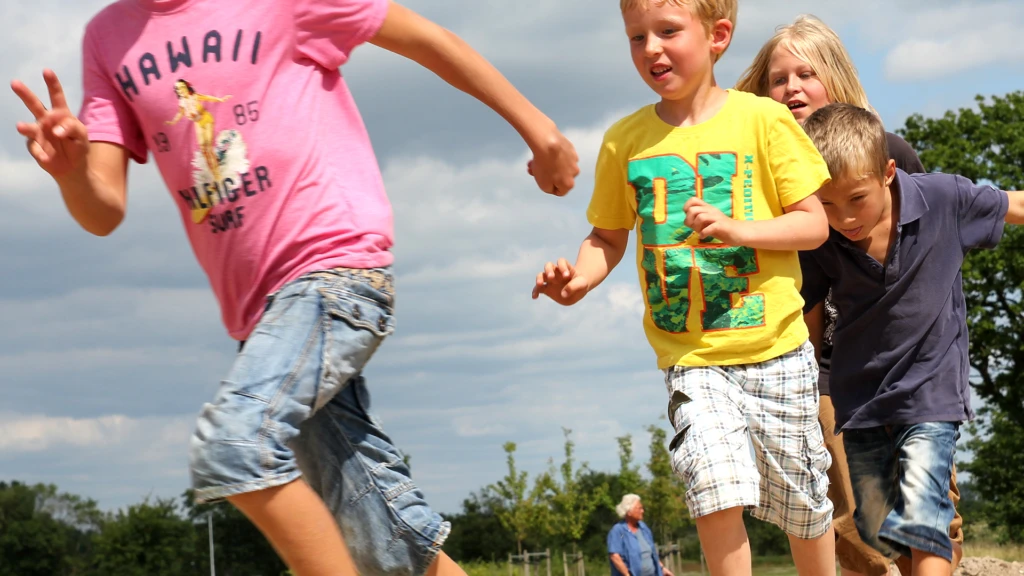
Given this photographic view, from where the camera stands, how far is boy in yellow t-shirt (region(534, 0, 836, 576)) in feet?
12.9

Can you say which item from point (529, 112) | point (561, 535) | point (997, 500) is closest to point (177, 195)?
point (529, 112)

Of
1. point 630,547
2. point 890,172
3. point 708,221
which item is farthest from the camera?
point 630,547

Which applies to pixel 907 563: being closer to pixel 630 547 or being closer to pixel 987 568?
pixel 987 568

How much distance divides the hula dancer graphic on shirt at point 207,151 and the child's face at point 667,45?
1.70m

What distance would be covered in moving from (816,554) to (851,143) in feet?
5.37

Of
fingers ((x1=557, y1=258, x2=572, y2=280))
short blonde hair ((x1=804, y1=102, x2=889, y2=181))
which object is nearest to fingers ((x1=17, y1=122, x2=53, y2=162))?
fingers ((x1=557, y1=258, x2=572, y2=280))

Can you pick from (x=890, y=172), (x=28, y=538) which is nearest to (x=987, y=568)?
(x=890, y=172)

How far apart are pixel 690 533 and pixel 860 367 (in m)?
41.7

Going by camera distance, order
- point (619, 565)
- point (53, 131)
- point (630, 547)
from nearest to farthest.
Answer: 1. point (53, 131)
2. point (619, 565)
3. point (630, 547)

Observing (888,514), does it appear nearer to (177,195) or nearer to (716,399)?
(716,399)

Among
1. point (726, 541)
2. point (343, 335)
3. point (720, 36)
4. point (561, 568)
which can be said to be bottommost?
point (561, 568)

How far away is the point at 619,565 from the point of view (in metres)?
15.8

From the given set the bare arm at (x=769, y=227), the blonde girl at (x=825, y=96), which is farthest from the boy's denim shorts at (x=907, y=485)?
the bare arm at (x=769, y=227)

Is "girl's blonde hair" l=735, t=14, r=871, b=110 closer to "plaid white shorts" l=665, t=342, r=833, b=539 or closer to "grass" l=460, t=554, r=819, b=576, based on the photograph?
"plaid white shorts" l=665, t=342, r=833, b=539
